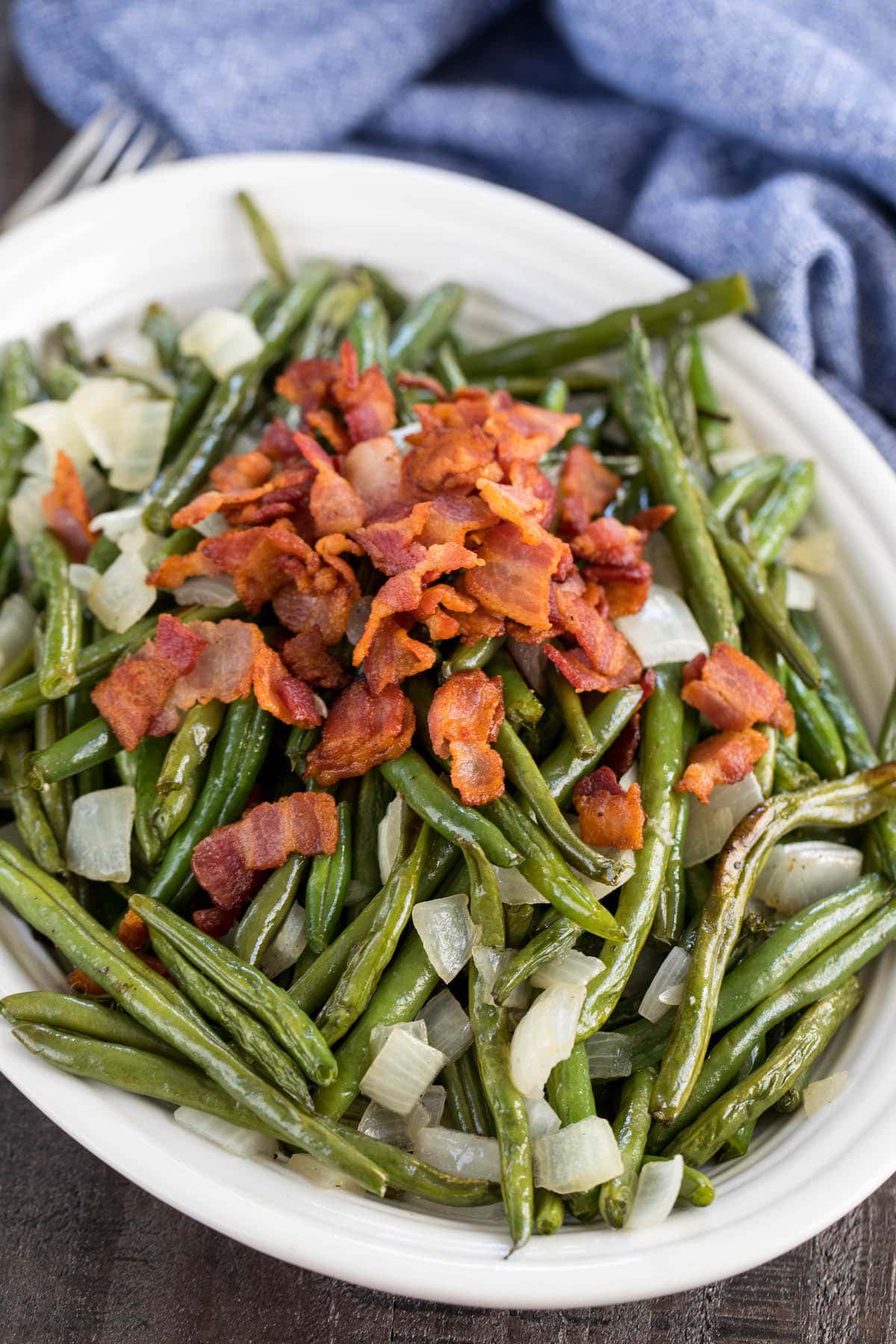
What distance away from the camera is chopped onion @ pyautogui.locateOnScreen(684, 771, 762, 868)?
325 centimetres

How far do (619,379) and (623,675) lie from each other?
54.3 inches

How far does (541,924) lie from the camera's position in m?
3.01

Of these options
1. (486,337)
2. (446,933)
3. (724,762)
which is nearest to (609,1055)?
(446,933)

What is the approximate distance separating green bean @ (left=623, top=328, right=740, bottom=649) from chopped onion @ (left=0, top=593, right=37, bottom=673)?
202cm

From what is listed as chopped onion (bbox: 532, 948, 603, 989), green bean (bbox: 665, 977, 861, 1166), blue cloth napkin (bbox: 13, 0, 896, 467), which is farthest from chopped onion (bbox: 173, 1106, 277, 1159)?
blue cloth napkin (bbox: 13, 0, 896, 467)

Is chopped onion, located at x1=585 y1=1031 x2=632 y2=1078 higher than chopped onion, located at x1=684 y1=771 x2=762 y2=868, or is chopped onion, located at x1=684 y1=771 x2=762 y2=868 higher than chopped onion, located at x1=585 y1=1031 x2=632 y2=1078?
chopped onion, located at x1=684 y1=771 x2=762 y2=868

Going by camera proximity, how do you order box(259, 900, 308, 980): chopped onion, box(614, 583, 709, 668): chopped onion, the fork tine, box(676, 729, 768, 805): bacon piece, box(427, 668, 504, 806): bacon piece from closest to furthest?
box(427, 668, 504, 806): bacon piece
box(259, 900, 308, 980): chopped onion
box(676, 729, 768, 805): bacon piece
box(614, 583, 709, 668): chopped onion
the fork tine

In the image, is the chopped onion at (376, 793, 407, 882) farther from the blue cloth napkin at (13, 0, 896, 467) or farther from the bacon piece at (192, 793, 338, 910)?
the blue cloth napkin at (13, 0, 896, 467)

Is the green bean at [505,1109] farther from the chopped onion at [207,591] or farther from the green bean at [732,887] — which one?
the chopped onion at [207,591]

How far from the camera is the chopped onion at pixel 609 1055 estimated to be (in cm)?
296

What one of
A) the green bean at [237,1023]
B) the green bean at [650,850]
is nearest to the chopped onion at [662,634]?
the green bean at [650,850]

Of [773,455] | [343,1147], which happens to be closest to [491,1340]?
[343,1147]

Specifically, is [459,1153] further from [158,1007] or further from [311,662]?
[311,662]

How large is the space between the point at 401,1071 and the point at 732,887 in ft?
3.20
